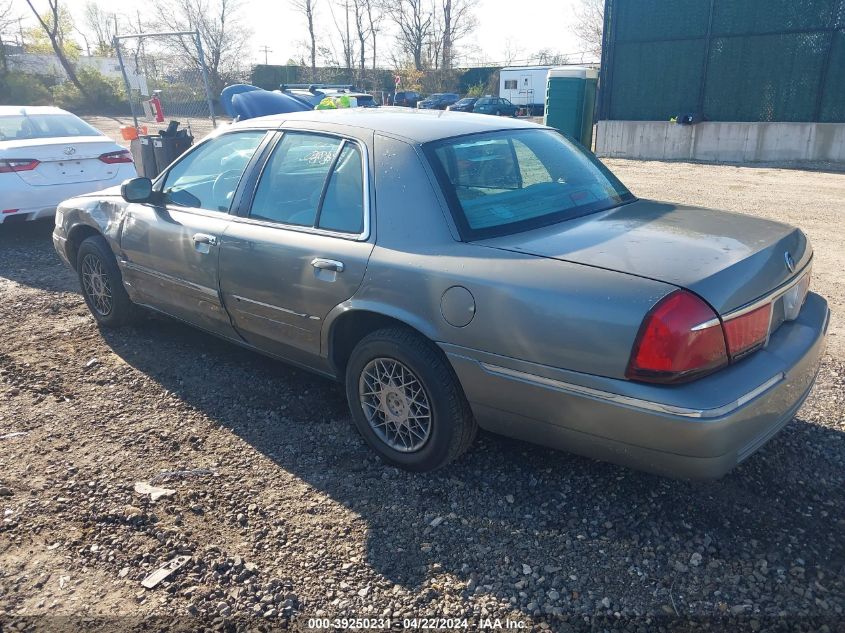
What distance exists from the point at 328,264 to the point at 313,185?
0.55 metres

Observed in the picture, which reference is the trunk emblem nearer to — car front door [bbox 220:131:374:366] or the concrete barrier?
car front door [bbox 220:131:374:366]

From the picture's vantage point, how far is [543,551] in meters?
2.63

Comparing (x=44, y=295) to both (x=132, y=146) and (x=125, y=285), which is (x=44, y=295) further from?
(x=132, y=146)

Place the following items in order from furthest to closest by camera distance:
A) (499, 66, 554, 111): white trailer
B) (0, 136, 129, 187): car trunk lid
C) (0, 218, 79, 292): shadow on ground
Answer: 1. (499, 66, 554, 111): white trailer
2. (0, 136, 129, 187): car trunk lid
3. (0, 218, 79, 292): shadow on ground

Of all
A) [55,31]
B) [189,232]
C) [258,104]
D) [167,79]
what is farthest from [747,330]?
[55,31]

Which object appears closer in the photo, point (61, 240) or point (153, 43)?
point (61, 240)

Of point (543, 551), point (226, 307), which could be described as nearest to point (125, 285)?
point (226, 307)

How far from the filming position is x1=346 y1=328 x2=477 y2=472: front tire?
2.90 metres

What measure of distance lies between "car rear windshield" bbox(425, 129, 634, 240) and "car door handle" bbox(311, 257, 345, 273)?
2.02 ft

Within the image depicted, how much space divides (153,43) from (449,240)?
13333mm

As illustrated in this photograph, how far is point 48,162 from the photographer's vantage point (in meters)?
7.52

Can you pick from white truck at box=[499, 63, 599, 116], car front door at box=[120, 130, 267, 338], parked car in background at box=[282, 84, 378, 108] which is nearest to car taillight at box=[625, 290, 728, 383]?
car front door at box=[120, 130, 267, 338]

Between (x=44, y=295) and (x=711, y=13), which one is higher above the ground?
(x=711, y=13)

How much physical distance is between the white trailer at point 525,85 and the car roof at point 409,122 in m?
38.2
